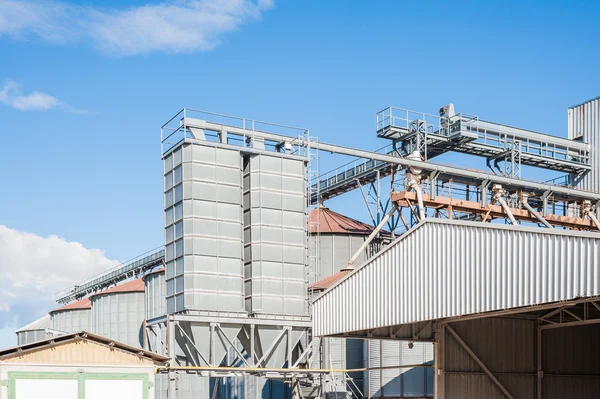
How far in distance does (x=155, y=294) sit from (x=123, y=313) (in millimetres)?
8623

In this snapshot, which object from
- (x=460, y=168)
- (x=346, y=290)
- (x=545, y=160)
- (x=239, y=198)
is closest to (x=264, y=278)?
(x=239, y=198)

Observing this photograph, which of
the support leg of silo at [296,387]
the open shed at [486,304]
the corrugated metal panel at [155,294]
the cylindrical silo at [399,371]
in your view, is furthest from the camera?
the corrugated metal panel at [155,294]

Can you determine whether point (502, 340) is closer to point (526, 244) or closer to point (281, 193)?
point (526, 244)

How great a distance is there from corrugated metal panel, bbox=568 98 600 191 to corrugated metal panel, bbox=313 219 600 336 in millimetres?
28378

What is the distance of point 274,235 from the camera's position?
3556 cm

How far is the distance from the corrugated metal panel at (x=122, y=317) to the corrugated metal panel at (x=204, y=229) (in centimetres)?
2602

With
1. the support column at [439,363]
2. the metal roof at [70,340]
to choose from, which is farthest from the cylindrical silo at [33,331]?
the support column at [439,363]

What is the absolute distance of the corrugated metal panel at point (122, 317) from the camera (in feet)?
197

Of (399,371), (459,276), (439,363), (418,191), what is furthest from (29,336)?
(459,276)

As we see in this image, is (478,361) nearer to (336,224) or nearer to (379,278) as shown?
(379,278)

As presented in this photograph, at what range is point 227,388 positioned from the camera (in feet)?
156

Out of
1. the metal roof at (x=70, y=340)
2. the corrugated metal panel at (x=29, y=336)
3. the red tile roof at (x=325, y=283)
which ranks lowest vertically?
the corrugated metal panel at (x=29, y=336)

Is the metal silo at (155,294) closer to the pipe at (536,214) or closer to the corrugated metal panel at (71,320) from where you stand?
the corrugated metal panel at (71,320)

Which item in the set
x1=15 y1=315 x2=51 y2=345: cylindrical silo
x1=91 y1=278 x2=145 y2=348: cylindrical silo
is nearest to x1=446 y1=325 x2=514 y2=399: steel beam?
x1=91 y1=278 x2=145 y2=348: cylindrical silo
